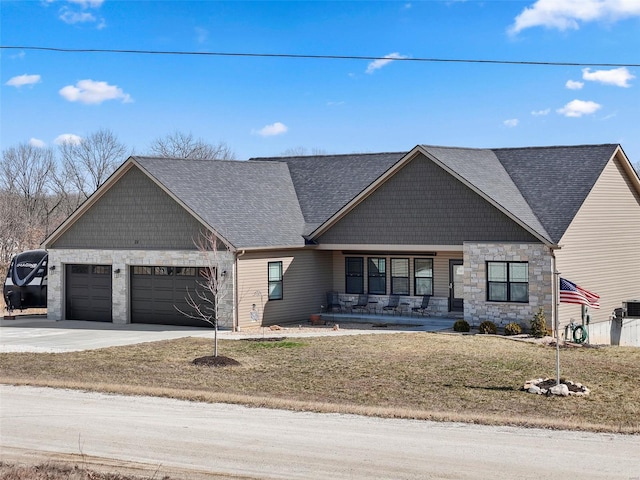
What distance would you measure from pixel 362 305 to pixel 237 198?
6.52 metres

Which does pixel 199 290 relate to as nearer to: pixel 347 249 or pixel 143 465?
pixel 347 249

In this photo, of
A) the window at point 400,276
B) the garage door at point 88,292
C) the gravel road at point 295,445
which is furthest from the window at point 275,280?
the gravel road at point 295,445

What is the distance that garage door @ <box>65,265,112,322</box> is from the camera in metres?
35.3

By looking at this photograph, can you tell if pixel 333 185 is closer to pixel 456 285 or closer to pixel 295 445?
pixel 456 285

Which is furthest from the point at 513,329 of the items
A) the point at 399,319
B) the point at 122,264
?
the point at 122,264

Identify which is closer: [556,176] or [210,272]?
[210,272]

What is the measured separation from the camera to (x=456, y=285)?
33.5m

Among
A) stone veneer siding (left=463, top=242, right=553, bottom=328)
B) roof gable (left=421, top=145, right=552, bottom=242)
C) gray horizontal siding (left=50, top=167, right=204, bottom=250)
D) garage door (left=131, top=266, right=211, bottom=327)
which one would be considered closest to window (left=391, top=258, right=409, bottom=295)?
stone veneer siding (left=463, top=242, right=553, bottom=328)

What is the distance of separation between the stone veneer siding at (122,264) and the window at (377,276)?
629 centimetres

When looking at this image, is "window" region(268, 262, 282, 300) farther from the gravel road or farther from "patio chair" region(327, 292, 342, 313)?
the gravel road

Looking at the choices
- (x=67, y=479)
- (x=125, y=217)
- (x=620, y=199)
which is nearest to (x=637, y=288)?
(x=620, y=199)

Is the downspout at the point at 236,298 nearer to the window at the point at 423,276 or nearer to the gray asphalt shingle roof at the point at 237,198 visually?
the gray asphalt shingle roof at the point at 237,198

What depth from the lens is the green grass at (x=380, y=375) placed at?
1762 centimetres

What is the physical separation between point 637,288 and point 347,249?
11846mm
